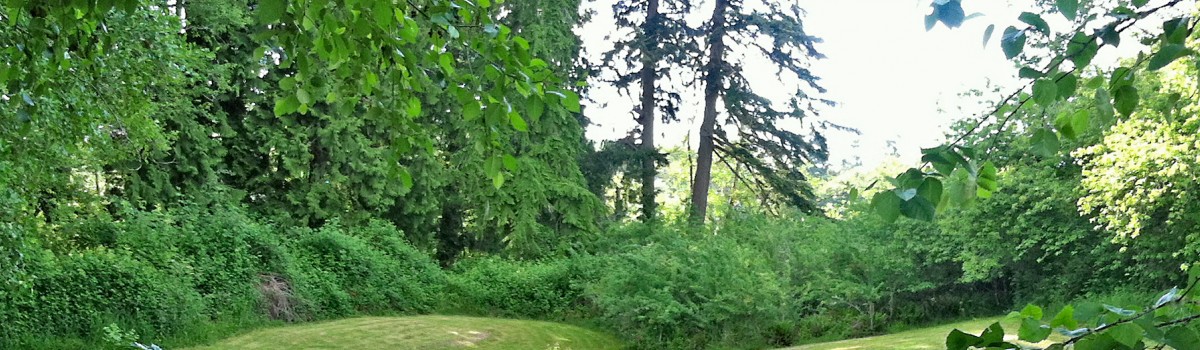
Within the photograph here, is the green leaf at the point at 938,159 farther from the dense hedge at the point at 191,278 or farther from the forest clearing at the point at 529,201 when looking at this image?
the dense hedge at the point at 191,278

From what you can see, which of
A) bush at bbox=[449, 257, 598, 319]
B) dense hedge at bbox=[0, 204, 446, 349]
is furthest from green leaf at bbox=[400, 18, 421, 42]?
bush at bbox=[449, 257, 598, 319]

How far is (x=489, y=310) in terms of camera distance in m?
10.8

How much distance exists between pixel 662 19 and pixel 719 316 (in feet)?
30.1

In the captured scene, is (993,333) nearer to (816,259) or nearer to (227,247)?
(227,247)

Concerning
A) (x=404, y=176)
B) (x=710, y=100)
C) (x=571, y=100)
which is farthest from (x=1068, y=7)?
(x=710, y=100)

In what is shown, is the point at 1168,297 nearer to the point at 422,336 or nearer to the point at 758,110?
the point at 422,336

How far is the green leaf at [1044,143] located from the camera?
2.93ft

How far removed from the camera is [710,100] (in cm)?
1595

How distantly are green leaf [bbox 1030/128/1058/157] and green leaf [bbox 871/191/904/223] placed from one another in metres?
0.22

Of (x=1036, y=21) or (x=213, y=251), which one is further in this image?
(x=213, y=251)

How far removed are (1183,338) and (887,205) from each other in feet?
1.05

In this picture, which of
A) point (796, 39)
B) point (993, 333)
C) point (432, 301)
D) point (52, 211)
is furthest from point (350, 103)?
point (796, 39)

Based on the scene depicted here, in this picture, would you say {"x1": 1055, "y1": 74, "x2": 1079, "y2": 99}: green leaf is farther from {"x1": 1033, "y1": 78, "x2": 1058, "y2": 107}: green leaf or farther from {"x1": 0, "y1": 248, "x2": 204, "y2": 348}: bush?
{"x1": 0, "y1": 248, "x2": 204, "y2": 348}: bush

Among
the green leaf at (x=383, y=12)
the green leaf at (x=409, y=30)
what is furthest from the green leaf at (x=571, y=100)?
the green leaf at (x=409, y=30)
